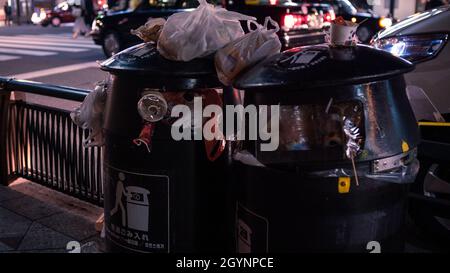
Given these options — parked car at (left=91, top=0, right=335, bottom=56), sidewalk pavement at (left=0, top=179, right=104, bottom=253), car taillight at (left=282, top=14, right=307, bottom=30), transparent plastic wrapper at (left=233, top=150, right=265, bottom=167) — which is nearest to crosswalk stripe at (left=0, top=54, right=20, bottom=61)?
parked car at (left=91, top=0, right=335, bottom=56)

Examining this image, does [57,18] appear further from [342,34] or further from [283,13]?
[342,34]

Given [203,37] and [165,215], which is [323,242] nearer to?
[165,215]

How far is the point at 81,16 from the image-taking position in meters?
25.3

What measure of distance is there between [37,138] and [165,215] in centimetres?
258

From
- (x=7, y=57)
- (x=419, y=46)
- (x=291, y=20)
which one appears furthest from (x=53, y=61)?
(x=419, y=46)

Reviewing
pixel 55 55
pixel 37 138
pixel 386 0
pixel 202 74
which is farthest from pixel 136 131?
pixel 386 0

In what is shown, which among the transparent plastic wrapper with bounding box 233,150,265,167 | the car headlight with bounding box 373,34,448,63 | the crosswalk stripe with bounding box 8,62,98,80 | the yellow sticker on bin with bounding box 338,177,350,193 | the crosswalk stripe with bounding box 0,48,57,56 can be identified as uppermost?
the car headlight with bounding box 373,34,448,63

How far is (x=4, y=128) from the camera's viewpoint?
511cm

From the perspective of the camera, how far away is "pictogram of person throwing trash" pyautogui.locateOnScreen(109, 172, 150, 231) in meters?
2.79

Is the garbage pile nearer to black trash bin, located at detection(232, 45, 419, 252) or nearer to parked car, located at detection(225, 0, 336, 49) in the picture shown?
black trash bin, located at detection(232, 45, 419, 252)

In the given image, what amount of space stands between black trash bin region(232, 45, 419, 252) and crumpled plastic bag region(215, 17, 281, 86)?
133mm

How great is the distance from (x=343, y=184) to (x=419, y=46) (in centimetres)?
241

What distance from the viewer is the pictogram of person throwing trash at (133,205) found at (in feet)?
9.15

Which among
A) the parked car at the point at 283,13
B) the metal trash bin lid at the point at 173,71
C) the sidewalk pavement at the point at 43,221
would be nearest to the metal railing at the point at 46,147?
the sidewalk pavement at the point at 43,221
